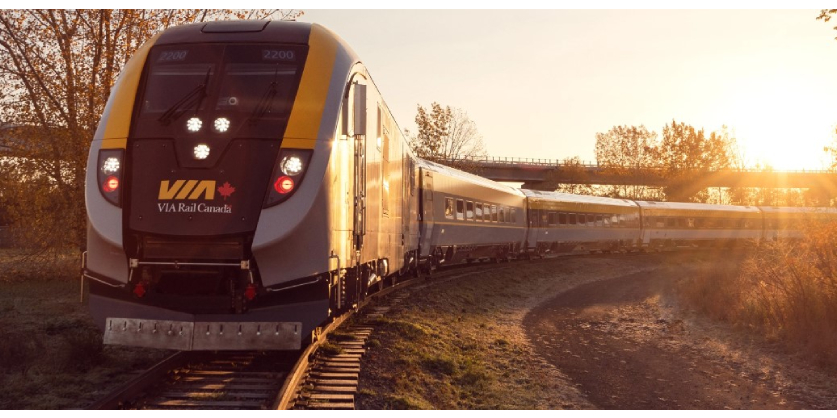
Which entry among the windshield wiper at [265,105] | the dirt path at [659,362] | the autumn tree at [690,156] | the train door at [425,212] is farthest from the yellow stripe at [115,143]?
the autumn tree at [690,156]

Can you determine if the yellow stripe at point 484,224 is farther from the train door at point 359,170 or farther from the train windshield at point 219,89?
the train windshield at point 219,89

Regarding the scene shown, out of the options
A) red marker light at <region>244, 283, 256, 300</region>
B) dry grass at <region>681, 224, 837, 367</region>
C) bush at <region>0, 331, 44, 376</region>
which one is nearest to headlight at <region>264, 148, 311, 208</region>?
red marker light at <region>244, 283, 256, 300</region>

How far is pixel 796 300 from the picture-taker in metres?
14.3

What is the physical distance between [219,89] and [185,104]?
15.2 inches

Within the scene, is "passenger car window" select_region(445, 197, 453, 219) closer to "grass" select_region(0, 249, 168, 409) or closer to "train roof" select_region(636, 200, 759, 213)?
"grass" select_region(0, 249, 168, 409)

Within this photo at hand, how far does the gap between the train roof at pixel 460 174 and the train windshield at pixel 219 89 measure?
1170cm

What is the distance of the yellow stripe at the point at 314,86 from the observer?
810cm

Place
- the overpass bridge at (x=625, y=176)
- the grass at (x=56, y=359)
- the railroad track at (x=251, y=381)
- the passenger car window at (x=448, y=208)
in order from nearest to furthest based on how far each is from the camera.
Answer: the railroad track at (x=251, y=381)
the grass at (x=56, y=359)
the passenger car window at (x=448, y=208)
the overpass bridge at (x=625, y=176)

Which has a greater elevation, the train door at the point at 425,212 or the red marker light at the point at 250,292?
the train door at the point at 425,212

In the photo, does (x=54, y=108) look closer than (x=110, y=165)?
No

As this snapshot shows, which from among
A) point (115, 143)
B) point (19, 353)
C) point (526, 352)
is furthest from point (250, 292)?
point (526, 352)

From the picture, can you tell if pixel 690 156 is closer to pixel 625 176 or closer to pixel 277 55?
pixel 625 176

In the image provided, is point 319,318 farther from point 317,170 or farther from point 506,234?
point 506,234

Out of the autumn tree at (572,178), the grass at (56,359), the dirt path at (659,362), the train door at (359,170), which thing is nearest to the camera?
the grass at (56,359)
